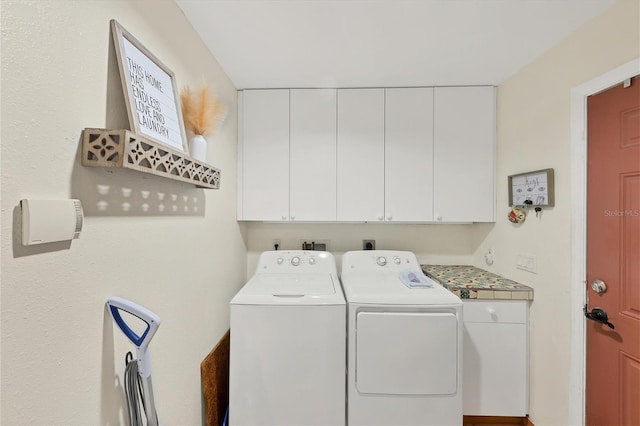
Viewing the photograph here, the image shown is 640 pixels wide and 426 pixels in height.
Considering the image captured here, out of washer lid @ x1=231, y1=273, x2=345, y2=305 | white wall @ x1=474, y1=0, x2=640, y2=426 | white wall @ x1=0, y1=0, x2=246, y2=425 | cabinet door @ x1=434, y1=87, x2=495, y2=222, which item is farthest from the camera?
cabinet door @ x1=434, y1=87, x2=495, y2=222

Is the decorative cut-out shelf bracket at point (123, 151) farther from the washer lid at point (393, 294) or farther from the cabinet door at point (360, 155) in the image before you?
the cabinet door at point (360, 155)

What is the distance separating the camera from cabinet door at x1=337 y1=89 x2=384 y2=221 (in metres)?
2.09

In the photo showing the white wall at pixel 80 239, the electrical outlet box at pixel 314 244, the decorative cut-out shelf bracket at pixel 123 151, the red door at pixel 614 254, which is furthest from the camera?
the electrical outlet box at pixel 314 244

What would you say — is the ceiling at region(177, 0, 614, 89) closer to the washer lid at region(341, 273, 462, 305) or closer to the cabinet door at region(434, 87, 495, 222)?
the cabinet door at region(434, 87, 495, 222)

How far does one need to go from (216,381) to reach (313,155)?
1.71m

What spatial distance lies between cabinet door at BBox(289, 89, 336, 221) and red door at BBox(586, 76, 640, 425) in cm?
154

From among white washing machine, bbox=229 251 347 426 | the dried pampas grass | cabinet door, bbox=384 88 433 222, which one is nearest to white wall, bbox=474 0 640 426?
cabinet door, bbox=384 88 433 222

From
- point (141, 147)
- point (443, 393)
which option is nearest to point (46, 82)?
point (141, 147)

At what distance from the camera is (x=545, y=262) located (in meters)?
1.63

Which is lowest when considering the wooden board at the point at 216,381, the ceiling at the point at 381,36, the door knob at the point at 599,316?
the wooden board at the point at 216,381

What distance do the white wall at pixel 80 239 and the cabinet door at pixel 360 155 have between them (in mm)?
1198

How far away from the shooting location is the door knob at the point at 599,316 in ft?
4.25

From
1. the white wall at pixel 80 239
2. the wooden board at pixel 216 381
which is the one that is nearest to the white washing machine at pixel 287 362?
the wooden board at pixel 216 381

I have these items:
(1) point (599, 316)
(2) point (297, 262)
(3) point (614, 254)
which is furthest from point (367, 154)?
(1) point (599, 316)
